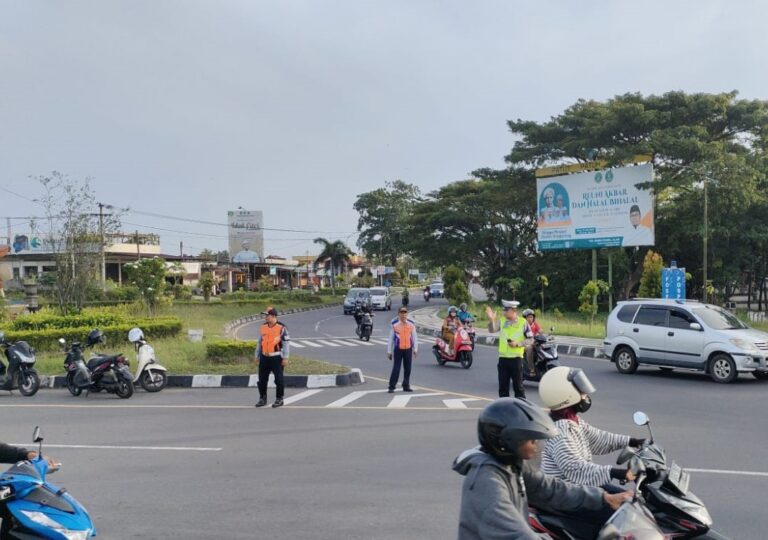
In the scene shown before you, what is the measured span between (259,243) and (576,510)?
6314cm

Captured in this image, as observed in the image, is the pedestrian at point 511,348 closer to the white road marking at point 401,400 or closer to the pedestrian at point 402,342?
the white road marking at point 401,400

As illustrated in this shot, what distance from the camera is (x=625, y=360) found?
608 inches

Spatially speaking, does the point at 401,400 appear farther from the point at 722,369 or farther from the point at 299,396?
the point at 722,369

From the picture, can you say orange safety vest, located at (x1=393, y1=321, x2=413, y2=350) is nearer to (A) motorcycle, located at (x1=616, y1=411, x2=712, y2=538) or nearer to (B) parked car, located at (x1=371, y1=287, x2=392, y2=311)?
(A) motorcycle, located at (x1=616, y1=411, x2=712, y2=538)

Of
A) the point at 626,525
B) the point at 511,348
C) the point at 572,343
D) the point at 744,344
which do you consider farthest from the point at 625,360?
the point at 626,525

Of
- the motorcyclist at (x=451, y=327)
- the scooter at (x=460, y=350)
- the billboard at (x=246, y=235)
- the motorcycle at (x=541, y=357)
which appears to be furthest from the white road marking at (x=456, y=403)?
the billboard at (x=246, y=235)

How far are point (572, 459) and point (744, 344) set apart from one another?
1120cm

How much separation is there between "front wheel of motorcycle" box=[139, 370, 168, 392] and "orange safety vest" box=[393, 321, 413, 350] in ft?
15.4

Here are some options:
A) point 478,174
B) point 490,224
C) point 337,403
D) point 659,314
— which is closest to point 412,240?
point 490,224

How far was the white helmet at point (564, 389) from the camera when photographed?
3908 millimetres

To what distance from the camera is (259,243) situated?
6525cm

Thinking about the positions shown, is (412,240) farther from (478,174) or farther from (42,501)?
(42,501)

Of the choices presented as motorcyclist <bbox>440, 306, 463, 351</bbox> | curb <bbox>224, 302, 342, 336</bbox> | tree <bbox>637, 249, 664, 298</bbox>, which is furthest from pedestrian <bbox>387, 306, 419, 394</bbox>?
tree <bbox>637, 249, 664, 298</bbox>

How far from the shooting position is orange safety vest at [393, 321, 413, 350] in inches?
486
